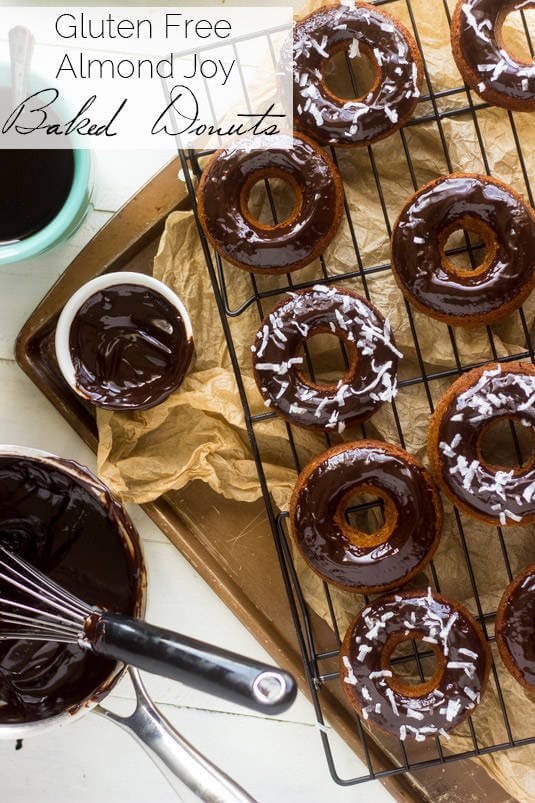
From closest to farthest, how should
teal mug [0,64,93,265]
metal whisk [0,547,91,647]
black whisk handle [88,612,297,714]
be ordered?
black whisk handle [88,612,297,714] < metal whisk [0,547,91,647] < teal mug [0,64,93,265]

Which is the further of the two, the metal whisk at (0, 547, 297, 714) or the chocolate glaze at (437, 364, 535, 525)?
the chocolate glaze at (437, 364, 535, 525)

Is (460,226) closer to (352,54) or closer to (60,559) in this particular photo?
(352,54)

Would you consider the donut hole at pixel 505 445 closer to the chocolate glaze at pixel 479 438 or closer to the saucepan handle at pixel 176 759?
the chocolate glaze at pixel 479 438

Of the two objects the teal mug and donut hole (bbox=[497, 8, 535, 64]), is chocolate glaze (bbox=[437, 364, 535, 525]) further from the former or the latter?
the teal mug

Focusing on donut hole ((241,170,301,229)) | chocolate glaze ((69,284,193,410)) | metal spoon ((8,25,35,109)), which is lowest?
chocolate glaze ((69,284,193,410))

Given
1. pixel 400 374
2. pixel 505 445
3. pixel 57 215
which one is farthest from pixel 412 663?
pixel 57 215

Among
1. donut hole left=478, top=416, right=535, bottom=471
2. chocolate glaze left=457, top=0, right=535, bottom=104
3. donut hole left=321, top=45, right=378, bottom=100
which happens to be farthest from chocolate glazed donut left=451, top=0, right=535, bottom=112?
donut hole left=478, top=416, right=535, bottom=471

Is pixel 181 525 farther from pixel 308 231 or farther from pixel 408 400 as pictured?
pixel 308 231

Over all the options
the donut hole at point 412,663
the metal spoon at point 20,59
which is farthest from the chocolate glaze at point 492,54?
the donut hole at point 412,663
